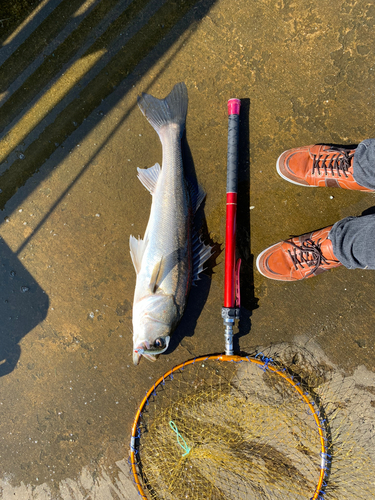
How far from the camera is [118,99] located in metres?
2.69

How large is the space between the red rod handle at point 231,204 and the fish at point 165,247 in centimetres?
24

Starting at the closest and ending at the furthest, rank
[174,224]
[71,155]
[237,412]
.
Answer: [174,224] → [237,412] → [71,155]

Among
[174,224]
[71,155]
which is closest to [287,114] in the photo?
[174,224]

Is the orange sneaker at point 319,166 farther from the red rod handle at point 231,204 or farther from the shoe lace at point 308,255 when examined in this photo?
the shoe lace at point 308,255

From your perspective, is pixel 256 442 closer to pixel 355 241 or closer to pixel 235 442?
pixel 235 442

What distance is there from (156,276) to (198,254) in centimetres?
Answer: 48

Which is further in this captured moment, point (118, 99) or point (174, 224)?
point (118, 99)

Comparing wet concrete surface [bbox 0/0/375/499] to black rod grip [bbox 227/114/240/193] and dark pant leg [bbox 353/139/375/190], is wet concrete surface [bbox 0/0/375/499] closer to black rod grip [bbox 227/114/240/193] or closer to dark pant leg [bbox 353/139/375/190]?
black rod grip [bbox 227/114/240/193]

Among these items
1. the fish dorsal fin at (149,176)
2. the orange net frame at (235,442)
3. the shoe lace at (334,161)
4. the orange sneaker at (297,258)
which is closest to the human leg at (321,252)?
the orange sneaker at (297,258)

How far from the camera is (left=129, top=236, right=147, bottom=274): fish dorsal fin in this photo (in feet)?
8.03

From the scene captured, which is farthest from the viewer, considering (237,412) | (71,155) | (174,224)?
(71,155)

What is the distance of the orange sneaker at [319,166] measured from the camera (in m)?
2.40

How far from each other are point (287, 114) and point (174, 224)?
5.49 feet

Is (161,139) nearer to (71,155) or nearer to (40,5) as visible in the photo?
(71,155)
